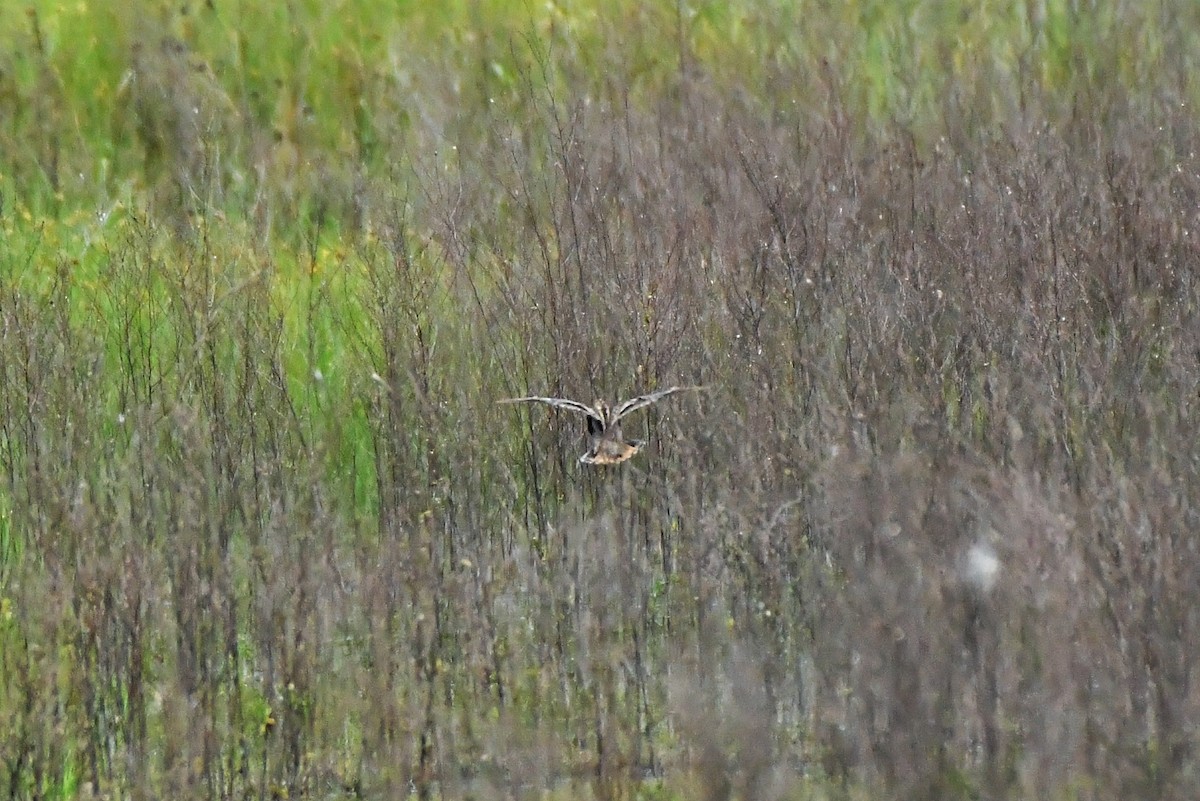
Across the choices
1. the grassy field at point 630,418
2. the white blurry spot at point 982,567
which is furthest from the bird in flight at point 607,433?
the white blurry spot at point 982,567

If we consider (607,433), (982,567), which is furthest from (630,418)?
(982,567)

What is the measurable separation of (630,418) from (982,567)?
2.60 metres

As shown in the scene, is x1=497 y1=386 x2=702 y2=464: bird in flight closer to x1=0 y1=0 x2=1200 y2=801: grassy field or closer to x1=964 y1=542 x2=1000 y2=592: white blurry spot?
x1=0 y1=0 x2=1200 y2=801: grassy field

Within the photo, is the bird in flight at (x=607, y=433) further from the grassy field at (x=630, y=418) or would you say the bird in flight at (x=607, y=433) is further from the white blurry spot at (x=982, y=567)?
the white blurry spot at (x=982, y=567)

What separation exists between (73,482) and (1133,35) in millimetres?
6049

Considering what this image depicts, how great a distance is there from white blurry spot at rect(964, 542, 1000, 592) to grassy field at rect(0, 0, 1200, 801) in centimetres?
1

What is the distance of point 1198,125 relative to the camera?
26.2ft

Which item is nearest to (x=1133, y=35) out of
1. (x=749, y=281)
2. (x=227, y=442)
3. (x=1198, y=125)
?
(x=1198, y=125)

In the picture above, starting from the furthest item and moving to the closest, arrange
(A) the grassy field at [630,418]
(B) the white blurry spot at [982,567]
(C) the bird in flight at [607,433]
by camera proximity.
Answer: (C) the bird in flight at [607,433], (B) the white blurry spot at [982,567], (A) the grassy field at [630,418]

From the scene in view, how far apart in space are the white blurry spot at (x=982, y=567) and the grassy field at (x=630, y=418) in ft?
0.04

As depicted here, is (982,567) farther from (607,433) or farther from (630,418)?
(630,418)

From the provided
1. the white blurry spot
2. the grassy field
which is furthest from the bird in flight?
the white blurry spot

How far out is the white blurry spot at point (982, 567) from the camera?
12.8 feet

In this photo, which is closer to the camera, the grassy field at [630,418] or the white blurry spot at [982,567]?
the grassy field at [630,418]
